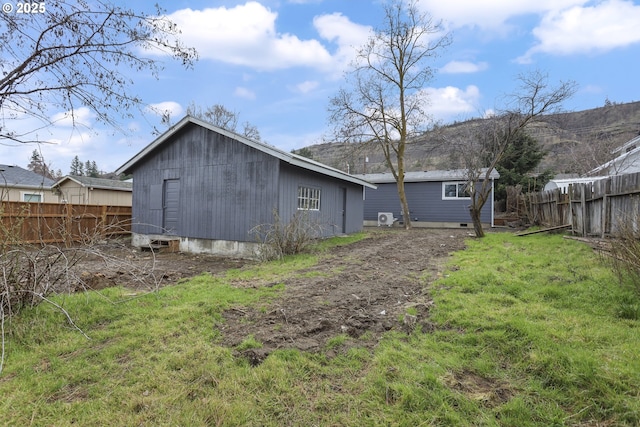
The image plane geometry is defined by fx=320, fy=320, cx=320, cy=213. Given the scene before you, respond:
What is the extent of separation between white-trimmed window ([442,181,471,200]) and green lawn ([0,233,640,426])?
14.6m

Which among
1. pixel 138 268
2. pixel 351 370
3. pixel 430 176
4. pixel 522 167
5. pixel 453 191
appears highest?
pixel 522 167

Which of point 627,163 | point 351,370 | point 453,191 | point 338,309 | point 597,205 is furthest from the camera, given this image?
point 453,191

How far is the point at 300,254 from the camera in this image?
8648mm

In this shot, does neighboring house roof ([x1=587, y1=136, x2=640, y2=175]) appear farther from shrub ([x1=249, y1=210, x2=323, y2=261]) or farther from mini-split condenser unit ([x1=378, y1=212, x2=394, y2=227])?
shrub ([x1=249, y1=210, x2=323, y2=261])

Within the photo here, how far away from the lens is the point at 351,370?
8.54 ft

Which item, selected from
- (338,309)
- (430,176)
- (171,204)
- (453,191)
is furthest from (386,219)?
(338,309)

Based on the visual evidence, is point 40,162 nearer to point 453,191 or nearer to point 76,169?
point 453,191

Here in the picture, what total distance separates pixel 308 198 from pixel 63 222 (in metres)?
7.37

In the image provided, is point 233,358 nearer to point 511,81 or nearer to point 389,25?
point 511,81

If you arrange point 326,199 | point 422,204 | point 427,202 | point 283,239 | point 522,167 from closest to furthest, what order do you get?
point 283,239, point 326,199, point 427,202, point 422,204, point 522,167

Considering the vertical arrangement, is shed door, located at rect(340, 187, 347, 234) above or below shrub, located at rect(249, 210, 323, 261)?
above

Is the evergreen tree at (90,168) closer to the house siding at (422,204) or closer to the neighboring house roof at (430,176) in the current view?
the house siding at (422,204)

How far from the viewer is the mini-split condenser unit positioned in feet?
63.8

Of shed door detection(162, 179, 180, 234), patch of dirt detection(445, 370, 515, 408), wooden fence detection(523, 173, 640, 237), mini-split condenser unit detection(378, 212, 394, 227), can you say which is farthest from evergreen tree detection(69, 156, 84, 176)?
wooden fence detection(523, 173, 640, 237)
